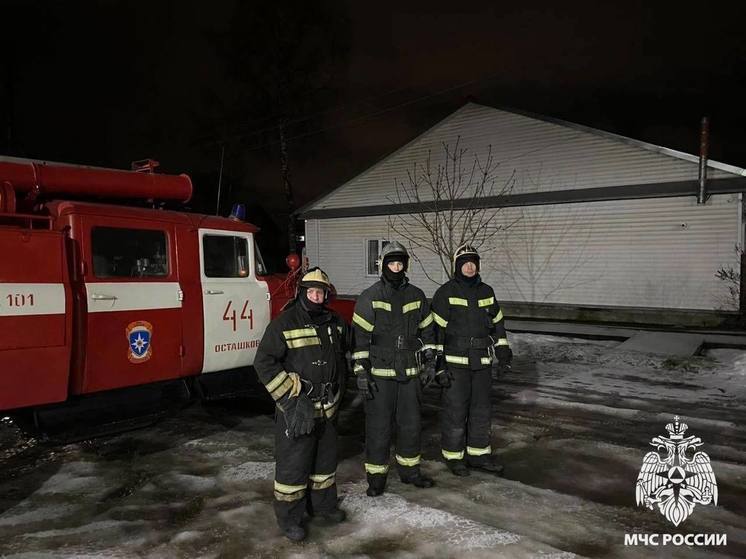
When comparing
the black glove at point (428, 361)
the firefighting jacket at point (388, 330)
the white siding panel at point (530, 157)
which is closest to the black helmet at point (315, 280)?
the firefighting jacket at point (388, 330)

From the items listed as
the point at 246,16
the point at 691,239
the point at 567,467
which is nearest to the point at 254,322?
the point at 567,467

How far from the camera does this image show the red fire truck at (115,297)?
4.38 meters

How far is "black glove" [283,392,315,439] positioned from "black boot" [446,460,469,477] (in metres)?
1.69

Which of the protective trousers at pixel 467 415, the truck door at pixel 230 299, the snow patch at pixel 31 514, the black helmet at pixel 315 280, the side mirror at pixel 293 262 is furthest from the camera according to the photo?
the side mirror at pixel 293 262

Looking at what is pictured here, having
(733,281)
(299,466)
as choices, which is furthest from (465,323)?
(733,281)

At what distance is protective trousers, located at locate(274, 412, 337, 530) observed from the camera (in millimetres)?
3607

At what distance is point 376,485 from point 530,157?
1470 cm

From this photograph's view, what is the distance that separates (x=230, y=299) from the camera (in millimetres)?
5957

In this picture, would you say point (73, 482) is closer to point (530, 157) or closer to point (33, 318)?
point (33, 318)

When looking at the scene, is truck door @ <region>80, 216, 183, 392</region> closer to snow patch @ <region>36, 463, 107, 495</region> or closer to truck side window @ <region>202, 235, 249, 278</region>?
truck side window @ <region>202, 235, 249, 278</region>

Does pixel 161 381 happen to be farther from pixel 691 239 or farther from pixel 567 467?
pixel 691 239

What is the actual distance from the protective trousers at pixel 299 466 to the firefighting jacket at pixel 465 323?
1.32 meters

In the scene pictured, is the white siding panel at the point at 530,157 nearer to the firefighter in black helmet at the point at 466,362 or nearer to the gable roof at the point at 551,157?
the gable roof at the point at 551,157

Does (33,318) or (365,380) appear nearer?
(365,380)
